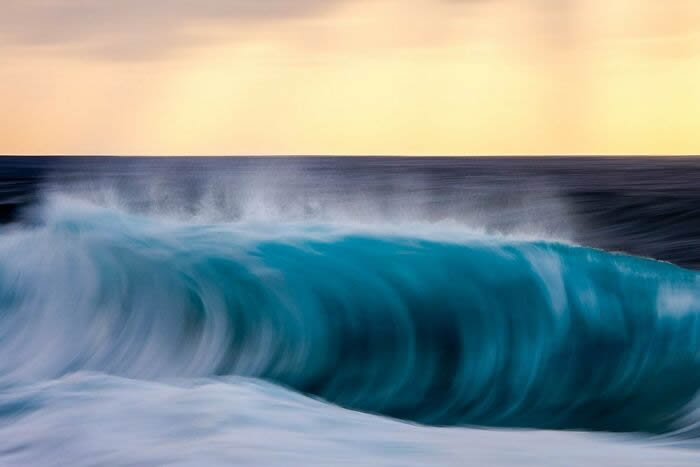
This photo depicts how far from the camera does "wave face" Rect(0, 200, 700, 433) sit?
19.3ft

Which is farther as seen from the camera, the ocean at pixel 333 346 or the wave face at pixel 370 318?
the wave face at pixel 370 318

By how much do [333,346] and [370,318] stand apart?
53 cm

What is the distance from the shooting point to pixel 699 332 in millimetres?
6641

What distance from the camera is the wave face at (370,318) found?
5887mm

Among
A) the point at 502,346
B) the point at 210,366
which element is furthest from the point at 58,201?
the point at 502,346

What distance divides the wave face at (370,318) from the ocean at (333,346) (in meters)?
0.02

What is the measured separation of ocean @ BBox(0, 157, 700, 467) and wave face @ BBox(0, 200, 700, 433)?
2 cm

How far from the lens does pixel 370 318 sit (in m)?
6.96

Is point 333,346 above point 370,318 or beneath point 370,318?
beneath

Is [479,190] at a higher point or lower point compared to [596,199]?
higher

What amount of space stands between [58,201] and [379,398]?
4.41 metres

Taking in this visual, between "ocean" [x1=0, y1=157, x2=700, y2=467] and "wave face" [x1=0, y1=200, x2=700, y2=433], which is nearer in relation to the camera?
"ocean" [x1=0, y1=157, x2=700, y2=467]

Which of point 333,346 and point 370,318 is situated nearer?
point 333,346

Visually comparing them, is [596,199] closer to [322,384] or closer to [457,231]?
[457,231]
